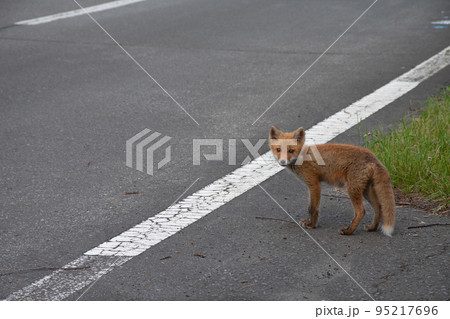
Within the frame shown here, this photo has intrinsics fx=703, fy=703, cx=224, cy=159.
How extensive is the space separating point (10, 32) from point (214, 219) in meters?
8.15

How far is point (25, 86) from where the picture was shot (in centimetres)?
891

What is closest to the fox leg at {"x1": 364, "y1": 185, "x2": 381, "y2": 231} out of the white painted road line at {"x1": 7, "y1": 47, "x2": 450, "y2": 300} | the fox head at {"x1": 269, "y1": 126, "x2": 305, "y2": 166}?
the fox head at {"x1": 269, "y1": 126, "x2": 305, "y2": 166}

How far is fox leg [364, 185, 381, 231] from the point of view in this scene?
4859mm

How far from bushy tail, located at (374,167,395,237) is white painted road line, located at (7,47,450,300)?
47.7 inches

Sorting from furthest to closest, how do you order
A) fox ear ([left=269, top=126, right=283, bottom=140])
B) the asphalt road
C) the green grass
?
1. the green grass
2. fox ear ([left=269, top=126, right=283, bottom=140])
3. the asphalt road

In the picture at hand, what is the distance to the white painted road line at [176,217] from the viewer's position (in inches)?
162

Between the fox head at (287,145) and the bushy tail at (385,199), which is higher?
the fox head at (287,145)

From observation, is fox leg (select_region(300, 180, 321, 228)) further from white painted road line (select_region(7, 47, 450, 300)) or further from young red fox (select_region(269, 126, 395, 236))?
white painted road line (select_region(7, 47, 450, 300))

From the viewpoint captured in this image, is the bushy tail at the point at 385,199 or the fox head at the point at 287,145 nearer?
the bushy tail at the point at 385,199

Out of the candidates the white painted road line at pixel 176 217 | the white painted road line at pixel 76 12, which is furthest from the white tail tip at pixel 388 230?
the white painted road line at pixel 76 12

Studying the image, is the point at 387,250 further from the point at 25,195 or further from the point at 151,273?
the point at 25,195

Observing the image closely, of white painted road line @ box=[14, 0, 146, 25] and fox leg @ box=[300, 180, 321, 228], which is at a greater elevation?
white painted road line @ box=[14, 0, 146, 25]

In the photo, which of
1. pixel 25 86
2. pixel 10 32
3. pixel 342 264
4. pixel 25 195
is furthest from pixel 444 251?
pixel 10 32

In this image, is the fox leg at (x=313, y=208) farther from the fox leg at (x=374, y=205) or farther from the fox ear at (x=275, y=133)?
the fox ear at (x=275, y=133)
